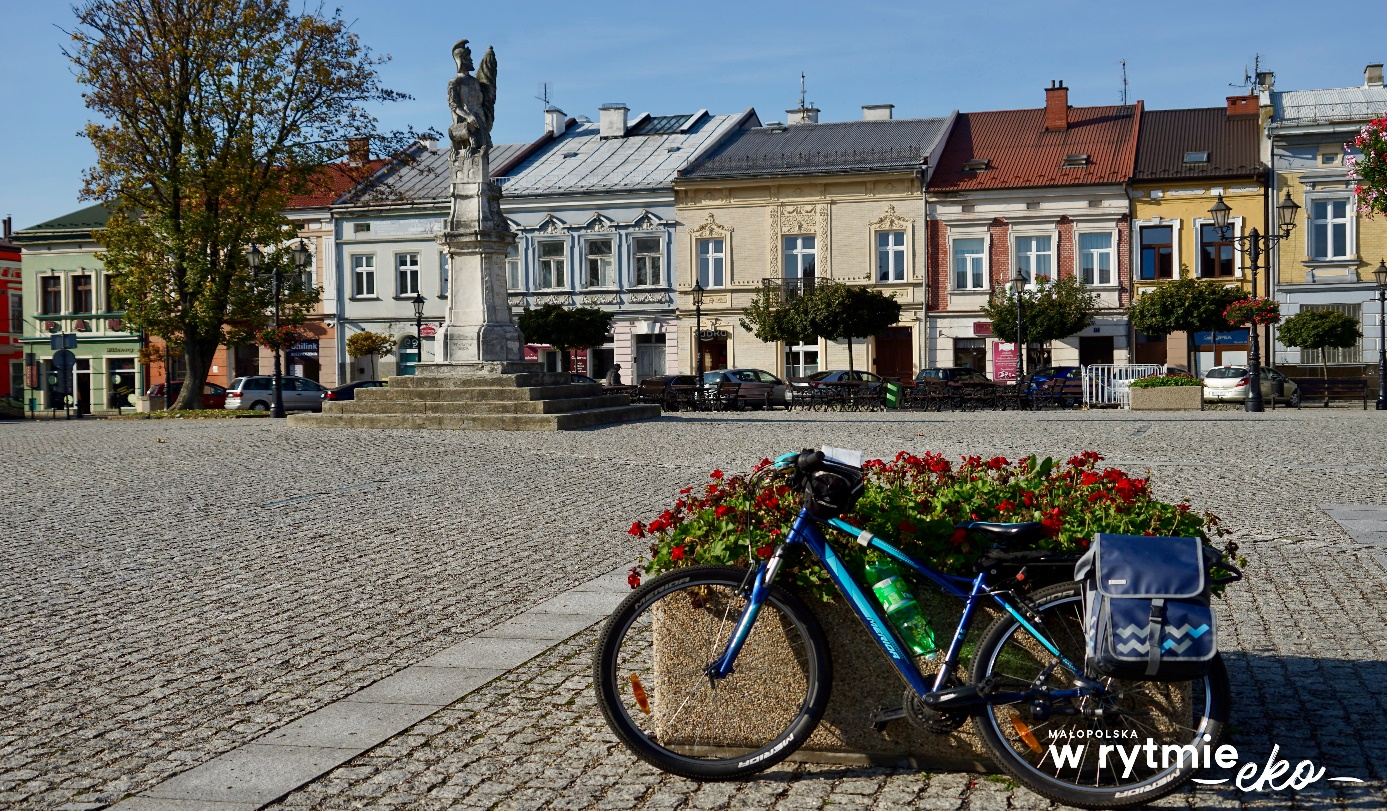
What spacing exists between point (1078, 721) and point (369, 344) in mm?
48549

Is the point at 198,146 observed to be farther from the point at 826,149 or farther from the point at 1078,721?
the point at 1078,721

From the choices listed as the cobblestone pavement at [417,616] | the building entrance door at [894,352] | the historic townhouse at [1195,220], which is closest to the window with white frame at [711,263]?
the building entrance door at [894,352]

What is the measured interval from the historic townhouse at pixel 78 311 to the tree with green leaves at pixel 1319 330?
42.1 metres

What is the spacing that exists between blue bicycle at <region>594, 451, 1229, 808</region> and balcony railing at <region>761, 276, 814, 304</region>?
41.4 meters

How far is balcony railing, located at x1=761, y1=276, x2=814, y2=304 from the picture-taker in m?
45.8

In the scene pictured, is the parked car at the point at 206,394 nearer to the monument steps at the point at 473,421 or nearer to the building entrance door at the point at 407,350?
the building entrance door at the point at 407,350

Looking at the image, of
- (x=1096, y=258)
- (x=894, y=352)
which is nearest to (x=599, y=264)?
(x=894, y=352)

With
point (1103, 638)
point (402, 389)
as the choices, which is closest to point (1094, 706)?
point (1103, 638)

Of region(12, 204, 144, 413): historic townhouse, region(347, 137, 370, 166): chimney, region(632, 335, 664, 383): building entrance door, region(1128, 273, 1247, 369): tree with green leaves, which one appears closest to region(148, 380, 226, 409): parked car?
region(12, 204, 144, 413): historic townhouse

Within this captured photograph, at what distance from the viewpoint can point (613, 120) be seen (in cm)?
5300

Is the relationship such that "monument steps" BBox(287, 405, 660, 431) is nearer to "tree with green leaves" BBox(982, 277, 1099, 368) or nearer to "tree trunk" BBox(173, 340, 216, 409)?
"tree trunk" BBox(173, 340, 216, 409)

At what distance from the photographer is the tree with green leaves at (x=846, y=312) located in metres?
41.6

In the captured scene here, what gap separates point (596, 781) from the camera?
4289mm

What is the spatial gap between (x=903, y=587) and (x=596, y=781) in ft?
3.79
